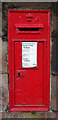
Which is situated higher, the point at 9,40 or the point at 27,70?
the point at 9,40

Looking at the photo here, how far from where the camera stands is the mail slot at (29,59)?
207 cm

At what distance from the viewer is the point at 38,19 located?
2.07 metres

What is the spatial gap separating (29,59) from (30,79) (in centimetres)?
37

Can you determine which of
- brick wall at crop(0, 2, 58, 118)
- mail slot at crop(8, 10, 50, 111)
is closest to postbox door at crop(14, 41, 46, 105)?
mail slot at crop(8, 10, 50, 111)

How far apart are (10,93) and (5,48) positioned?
844mm

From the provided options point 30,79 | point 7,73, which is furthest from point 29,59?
point 7,73

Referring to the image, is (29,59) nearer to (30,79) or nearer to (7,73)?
(30,79)

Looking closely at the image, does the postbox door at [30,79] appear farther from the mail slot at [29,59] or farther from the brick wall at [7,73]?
the brick wall at [7,73]

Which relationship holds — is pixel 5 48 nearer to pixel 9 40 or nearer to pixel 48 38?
pixel 9 40

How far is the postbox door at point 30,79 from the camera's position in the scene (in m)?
2.11

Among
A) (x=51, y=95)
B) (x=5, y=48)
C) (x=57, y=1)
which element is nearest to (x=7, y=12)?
(x=5, y=48)

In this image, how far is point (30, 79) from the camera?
2.16 meters

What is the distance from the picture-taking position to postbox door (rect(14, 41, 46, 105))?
6.93 feet

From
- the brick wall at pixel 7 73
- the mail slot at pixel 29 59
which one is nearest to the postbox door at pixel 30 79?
the mail slot at pixel 29 59
